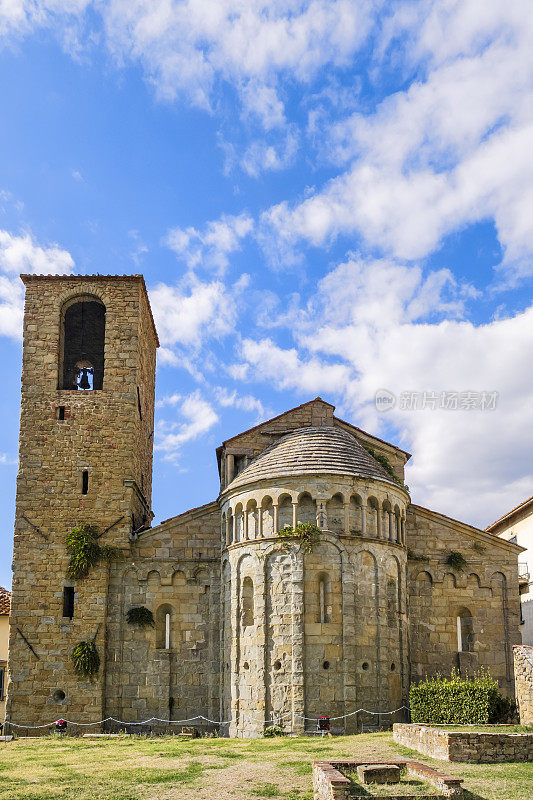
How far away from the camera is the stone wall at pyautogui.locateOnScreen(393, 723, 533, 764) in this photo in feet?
49.5

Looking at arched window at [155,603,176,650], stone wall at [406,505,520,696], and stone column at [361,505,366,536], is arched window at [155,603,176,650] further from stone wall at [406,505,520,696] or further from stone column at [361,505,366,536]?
stone wall at [406,505,520,696]

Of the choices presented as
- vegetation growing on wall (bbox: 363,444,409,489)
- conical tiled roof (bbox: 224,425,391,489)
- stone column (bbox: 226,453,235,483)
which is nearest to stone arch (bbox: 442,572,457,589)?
vegetation growing on wall (bbox: 363,444,409,489)

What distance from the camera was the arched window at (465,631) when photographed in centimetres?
2609

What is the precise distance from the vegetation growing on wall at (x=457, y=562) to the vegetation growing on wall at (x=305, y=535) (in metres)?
6.45

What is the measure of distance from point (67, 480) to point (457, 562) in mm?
13111

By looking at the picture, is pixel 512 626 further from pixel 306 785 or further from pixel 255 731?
pixel 306 785

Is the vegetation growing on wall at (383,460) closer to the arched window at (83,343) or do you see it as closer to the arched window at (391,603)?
the arched window at (391,603)

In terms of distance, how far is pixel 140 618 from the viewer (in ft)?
82.9

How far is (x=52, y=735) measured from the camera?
23.5 metres

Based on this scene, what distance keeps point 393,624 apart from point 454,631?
4338mm

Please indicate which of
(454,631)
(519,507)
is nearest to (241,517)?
(454,631)

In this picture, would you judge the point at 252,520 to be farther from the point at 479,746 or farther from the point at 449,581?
the point at 479,746

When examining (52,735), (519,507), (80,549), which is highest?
(519,507)

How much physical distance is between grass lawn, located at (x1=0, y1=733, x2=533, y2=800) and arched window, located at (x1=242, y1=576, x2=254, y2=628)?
3356 mm
